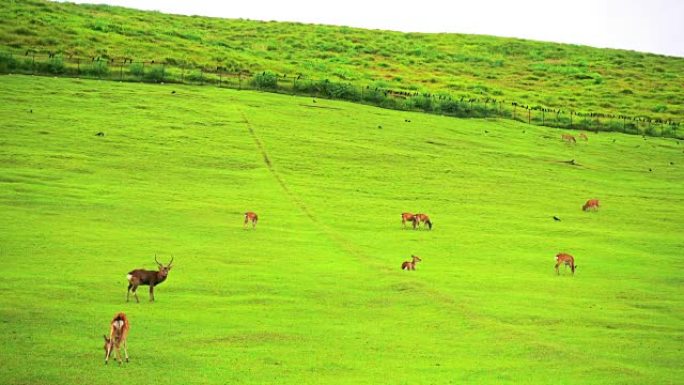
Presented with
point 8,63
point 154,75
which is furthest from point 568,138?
point 8,63

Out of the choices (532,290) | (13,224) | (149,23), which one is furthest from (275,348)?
(149,23)

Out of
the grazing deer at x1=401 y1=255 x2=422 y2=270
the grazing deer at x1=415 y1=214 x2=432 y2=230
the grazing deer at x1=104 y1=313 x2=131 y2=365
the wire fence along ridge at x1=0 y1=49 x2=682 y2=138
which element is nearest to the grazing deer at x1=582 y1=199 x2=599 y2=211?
the grazing deer at x1=415 y1=214 x2=432 y2=230

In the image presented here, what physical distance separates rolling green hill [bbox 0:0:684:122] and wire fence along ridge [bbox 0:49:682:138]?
108 inches

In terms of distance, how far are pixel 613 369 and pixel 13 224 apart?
22081mm

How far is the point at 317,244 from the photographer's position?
116 feet

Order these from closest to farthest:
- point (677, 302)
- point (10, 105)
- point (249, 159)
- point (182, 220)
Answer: point (677, 302), point (182, 220), point (249, 159), point (10, 105)

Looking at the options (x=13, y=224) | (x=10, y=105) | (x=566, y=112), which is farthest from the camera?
(x=566, y=112)

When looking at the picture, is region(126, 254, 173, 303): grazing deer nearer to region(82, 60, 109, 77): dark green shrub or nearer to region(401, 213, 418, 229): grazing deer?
region(401, 213, 418, 229): grazing deer

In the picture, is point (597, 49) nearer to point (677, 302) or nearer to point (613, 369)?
point (677, 302)

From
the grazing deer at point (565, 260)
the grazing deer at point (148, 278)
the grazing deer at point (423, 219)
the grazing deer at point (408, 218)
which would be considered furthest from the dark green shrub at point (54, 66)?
the grazing deer at point (565, 260)

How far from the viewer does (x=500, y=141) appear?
64062 millimetres

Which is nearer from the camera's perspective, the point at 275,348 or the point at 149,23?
the point at 275,348

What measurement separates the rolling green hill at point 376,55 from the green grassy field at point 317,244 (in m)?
15.2

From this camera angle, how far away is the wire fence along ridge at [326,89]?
67000mm
